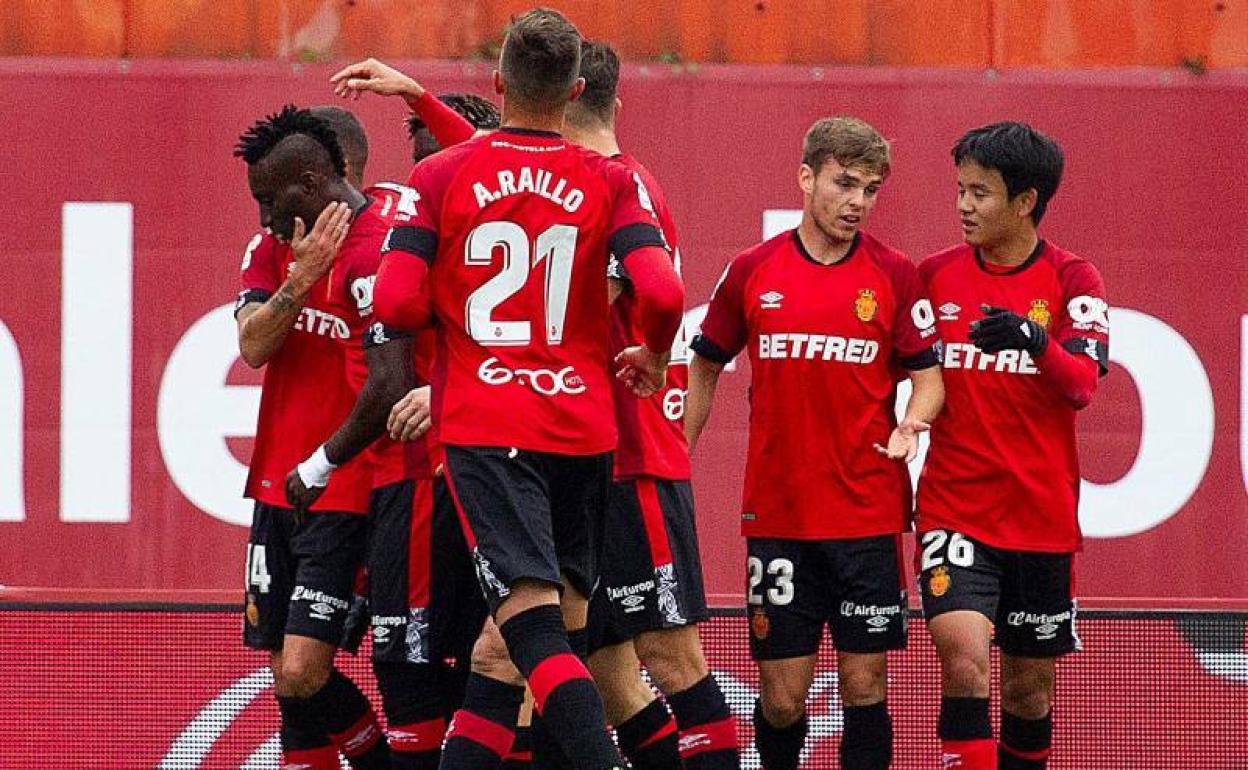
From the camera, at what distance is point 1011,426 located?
5.86m

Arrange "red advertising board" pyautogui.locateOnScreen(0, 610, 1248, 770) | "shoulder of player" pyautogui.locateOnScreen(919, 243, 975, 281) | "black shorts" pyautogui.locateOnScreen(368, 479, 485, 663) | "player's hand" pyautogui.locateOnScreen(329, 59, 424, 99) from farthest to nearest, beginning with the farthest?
"red advertising board" pyautogui.locateOnScreen(0, 610, 1248, 770), "shoulder of player" pyautogui.locateOnScreen(919, 243, 975, 281), "player's hand" pyautogui.locateOnScreen(329, 59, 424, 99), "black shorts" pyautogui.locateOnScreen(368, 479, 485, 663)

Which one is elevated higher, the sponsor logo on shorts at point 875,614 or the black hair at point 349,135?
the black hair at point 349,135

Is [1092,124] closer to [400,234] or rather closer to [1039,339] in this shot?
[1039,339]

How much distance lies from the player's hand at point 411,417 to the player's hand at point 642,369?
51cm

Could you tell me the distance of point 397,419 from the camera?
5168 millimetres

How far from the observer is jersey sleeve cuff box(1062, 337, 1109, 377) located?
19.1 feet

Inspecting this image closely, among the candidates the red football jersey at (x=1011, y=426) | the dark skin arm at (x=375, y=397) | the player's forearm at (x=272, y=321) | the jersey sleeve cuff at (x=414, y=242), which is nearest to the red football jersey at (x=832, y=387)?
the red football jersey at (x=1011, y=426)

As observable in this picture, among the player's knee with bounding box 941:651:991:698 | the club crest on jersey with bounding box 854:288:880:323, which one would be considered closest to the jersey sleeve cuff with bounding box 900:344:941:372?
the club crest on jersey with bounding box 854:288:880:323

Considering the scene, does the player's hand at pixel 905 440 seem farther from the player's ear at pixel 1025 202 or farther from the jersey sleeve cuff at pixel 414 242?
the jersey sleeve cuff at pixel 414 242

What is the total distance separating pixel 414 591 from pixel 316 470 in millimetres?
406

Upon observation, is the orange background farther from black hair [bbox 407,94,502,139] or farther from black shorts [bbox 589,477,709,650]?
black shorts [bbox 589,477,709,650]

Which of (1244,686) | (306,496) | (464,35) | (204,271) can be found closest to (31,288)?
(204,271)

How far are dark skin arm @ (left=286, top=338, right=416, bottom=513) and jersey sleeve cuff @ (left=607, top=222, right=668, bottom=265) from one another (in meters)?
0.83

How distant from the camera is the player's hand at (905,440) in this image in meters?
5.66
